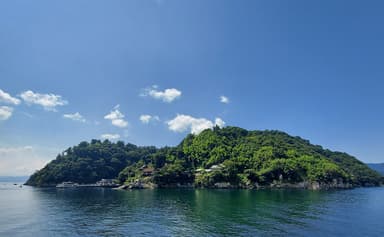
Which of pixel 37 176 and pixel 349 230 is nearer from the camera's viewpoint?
pixel 349 230

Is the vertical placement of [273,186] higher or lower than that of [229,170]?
lower

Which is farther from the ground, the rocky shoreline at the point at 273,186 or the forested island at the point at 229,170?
the forested island at the point at 229,170

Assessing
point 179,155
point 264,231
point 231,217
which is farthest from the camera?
point 179,155

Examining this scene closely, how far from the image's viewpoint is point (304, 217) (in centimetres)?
4938

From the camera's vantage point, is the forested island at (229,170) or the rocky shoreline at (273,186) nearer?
the rocky shoreline at (273,186)

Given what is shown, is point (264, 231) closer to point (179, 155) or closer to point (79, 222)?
point (79, 222)

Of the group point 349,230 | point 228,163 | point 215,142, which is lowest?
point 349,230

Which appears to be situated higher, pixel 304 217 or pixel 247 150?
pixel 247 150

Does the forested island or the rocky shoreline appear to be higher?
the forested island

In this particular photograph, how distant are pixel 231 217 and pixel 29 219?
4100 cm

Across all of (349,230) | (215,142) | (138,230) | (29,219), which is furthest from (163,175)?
(349,230)

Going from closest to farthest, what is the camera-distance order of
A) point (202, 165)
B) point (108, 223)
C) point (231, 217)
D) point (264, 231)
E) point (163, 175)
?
point (264, 231) → point (108, 223) → point (231, 217) → point (163, 175) → point (202, 165)

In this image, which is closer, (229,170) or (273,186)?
(273,186)

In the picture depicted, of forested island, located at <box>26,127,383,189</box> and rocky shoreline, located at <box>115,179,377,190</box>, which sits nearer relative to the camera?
rocky shoreline, located at <box>115,179,377,190</box>
